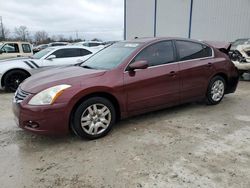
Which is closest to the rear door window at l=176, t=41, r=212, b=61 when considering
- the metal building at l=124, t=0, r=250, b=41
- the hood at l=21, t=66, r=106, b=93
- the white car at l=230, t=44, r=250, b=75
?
the hood at l=21, t=66, r=106, b=93

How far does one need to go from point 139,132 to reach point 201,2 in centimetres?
1829

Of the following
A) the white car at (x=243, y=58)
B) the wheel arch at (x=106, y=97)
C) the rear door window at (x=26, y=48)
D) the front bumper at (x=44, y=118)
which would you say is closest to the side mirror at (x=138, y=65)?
the wheel arch at (x=106, y=97)

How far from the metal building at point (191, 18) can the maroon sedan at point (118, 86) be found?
1393 cm

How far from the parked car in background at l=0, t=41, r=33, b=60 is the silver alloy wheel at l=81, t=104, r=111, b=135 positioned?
9.81 m

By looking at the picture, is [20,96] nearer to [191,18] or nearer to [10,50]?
[10,50]

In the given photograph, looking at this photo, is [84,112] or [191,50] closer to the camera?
[84,112]

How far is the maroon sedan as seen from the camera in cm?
354

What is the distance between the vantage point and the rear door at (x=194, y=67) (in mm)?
4871

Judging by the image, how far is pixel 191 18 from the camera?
67.6ft

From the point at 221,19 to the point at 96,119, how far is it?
57.7 feet

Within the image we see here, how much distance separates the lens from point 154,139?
151 inches

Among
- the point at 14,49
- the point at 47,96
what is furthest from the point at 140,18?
the point at 47,96

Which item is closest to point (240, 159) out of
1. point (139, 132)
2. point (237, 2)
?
point (139, 132)

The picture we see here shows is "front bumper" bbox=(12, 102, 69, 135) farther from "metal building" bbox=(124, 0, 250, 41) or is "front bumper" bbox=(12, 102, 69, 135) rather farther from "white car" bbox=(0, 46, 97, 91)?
"metal building" bbox=(124, 0, 250, 41)
